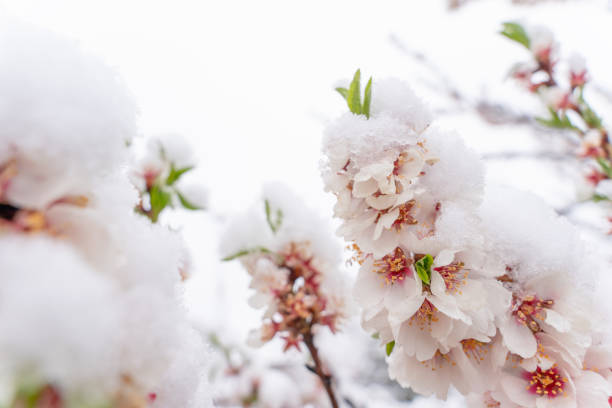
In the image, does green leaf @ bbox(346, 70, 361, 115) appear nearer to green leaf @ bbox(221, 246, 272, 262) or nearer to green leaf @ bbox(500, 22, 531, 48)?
green leaf @ bbox(221, 246, 272, 262)

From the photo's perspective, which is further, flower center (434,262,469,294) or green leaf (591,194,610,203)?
green leaf (591,194,610,203)

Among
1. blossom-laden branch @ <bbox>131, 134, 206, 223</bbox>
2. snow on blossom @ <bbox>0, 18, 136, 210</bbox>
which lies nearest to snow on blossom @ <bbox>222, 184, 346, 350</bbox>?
blossom-laden branch @ <bbox>131, 134, 206, 223</bbox>

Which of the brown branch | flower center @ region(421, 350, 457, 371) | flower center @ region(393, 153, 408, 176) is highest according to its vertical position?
flower center @ region(393, 153, 408, 176)

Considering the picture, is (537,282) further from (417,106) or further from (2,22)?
(2,22)

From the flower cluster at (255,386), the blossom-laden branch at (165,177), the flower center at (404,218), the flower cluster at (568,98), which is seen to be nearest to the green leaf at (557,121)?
the flower cluster at (568,98)

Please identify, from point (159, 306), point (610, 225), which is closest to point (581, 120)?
point (610, 225)
